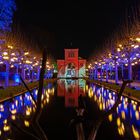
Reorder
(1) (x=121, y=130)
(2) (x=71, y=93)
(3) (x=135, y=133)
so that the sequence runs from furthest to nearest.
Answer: (2) (x=71, y=93)
(1) (x=121, y=130)
(3) (x=135, y=133)

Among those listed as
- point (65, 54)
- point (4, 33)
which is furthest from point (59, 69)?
point (4, 33)

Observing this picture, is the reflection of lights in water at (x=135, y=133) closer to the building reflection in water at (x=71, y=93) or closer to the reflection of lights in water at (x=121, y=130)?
the reflection of lights in water at (x=121, y=130)

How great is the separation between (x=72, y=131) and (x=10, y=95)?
14.5 meters

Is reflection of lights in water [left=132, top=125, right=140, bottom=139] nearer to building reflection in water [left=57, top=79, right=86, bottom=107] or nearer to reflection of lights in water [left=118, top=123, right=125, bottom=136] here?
reflection of lights in water [left=118, top=123, right=125, bottom=136]

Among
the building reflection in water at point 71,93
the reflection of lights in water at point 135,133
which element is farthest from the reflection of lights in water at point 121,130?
the building reflection in water at point 71,93

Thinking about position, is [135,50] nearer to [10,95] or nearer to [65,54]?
[10,95]

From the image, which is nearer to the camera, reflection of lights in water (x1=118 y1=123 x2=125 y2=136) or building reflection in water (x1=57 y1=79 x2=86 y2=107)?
reflection of lights in water (x1=118 y1=123 x2=125 y2=136)

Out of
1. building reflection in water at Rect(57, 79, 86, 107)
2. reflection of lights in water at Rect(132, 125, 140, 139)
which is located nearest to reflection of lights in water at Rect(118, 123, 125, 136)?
reflection of lights in water at Rect(132, 125, 140, 139)

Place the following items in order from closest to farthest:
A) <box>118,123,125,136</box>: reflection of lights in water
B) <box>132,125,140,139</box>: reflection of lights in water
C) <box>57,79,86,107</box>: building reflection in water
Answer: <box>132,125,140,139</box>: reflection of lights in water
<box>118,123,125,136</box>: reflection of lights in water
<box>57,79,86,107</box>: building reflection in water

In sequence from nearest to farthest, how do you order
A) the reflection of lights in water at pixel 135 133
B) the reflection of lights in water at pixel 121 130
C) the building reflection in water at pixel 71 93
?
the reflection of lights in water at pixel 135 133 → the reflection of lights in water at pixel 121 130 → the building reflection in water at pixel 71 93

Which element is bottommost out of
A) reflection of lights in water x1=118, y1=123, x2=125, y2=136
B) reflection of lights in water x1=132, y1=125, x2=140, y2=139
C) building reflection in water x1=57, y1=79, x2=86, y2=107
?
reflection of lights in water x1=118, y1=123, x2=125, y2=136

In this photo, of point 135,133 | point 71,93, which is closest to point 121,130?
point 135,133

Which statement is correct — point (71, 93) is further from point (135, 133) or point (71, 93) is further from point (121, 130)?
point (135, 133)

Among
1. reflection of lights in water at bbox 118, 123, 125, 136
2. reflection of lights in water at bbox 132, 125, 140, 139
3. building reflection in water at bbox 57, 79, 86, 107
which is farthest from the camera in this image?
building reflection in water at bbox 57, 79, 86, 107
